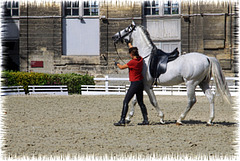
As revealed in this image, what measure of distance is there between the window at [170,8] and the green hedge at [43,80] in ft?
22.5

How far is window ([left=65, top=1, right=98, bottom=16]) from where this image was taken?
24359 millimetres

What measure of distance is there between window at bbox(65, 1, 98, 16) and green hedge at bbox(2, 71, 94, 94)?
5.32 meters

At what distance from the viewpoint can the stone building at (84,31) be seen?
23.6 m

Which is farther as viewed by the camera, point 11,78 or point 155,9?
point 155,9

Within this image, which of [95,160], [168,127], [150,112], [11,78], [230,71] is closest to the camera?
[95,160]

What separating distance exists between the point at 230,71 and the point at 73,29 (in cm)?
1003

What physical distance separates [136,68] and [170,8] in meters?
15.6

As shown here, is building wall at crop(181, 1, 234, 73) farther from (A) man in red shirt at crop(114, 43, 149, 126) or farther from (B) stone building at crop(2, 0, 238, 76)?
(A) man in red shirt at crop(114, 43, 149, 126)

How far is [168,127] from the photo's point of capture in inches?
341

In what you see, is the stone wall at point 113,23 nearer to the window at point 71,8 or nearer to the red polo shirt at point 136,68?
the window at point 71,8

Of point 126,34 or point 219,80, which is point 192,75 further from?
point 126,34

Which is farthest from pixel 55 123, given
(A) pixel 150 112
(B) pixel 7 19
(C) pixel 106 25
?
(B) pixel 7 19

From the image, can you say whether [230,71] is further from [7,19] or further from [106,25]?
[7,19]

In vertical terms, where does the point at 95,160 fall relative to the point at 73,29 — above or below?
below
